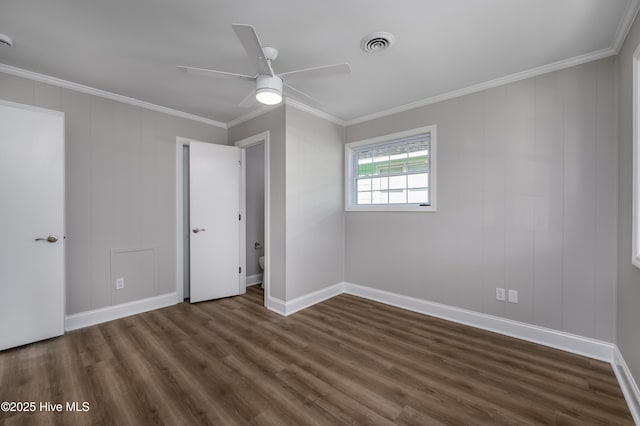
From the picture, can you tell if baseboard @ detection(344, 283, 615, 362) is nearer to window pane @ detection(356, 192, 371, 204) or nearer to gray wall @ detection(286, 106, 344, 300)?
gray wall @ detection(286, 106, 344, 300)

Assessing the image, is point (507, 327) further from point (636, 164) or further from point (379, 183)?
point (379, 183)

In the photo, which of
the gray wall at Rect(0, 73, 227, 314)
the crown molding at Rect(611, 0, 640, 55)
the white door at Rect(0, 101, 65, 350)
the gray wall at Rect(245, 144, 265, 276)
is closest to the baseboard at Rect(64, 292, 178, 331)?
the gray wall at Rect(0, 73, 227, 314)

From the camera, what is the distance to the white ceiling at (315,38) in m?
1.76

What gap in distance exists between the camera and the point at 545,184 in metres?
2.48

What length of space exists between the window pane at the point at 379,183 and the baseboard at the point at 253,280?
2.41 metres

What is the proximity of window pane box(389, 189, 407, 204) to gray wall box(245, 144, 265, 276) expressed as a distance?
2.18 meters

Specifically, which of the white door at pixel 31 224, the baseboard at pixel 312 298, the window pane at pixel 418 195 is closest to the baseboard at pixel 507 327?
the baseboard at pixel 312 298

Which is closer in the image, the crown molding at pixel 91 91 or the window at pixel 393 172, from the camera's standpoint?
the crown molding at pixel 91 91

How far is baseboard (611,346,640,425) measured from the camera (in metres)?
1.63

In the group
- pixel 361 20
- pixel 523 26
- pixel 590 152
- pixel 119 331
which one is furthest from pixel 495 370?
pixel 119 331

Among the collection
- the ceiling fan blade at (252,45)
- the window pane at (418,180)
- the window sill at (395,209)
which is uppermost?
the ceiling fan blade at (252,45)

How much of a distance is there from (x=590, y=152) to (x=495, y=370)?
1946 mm

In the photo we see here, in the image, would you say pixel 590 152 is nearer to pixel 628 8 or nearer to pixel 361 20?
pixel 628 8

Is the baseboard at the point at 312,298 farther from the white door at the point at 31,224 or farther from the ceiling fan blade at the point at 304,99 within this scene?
the ceiling fan blade at the point at 304,99
